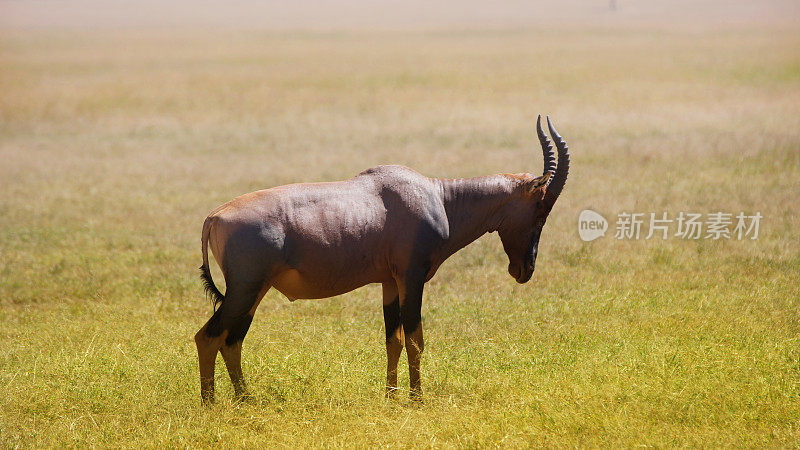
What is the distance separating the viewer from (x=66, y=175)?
23.1 m

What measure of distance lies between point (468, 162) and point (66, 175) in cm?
1089

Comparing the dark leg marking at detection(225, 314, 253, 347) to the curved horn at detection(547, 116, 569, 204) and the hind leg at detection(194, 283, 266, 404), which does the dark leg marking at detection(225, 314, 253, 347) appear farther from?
the curved horn at detection(547, 116, 569, 204)

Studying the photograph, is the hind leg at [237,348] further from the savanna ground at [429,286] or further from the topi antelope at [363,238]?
the savanna ground at [429,286]

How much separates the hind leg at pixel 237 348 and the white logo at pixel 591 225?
8.57 metres

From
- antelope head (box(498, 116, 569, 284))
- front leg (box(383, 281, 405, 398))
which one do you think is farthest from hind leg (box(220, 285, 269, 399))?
antelope head (box(498, 116, 569, 284))

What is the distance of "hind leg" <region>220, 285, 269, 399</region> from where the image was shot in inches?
324

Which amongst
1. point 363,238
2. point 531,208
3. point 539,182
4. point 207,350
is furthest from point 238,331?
point 539,182

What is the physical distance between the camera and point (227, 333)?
8141mm

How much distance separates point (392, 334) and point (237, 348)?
1.57 meters

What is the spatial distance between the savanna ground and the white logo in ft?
0.71

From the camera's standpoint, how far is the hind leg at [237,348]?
8.22 metres

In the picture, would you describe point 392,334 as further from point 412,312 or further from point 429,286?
point 429,286

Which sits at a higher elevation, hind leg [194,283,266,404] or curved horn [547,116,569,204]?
curved horn [547,116,569,204]

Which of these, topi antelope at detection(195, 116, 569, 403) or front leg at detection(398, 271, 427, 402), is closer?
topi antelope at detection(195, 116, 569, 403)
